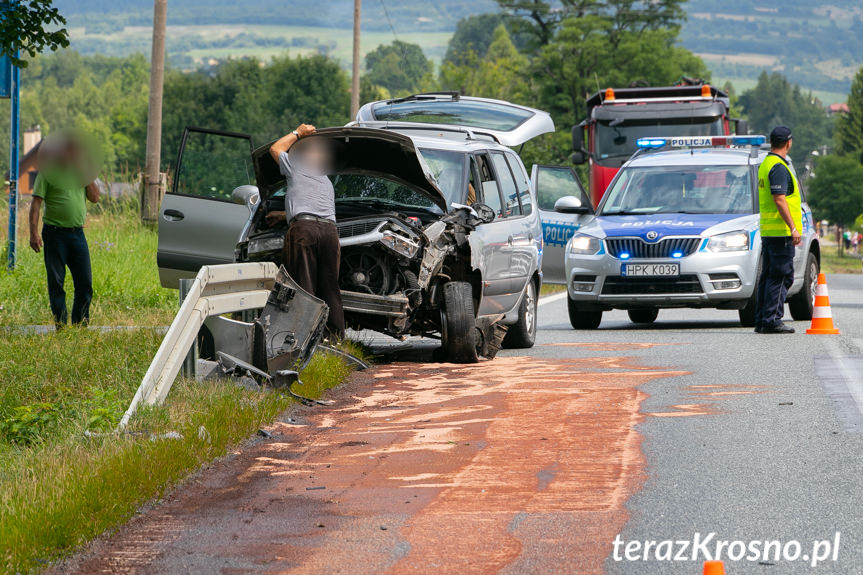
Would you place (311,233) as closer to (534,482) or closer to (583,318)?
(534,482)

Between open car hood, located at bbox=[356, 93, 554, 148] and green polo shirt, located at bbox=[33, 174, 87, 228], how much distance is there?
312 centimetres

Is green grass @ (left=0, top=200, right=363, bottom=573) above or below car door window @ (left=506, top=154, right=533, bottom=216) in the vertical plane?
below

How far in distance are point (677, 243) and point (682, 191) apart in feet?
4.33

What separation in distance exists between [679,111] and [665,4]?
52112mm

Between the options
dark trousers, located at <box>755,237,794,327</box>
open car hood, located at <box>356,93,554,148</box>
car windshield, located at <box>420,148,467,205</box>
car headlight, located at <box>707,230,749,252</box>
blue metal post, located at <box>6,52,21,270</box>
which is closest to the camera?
car windshield, located at <box>420,148,467,205</box>

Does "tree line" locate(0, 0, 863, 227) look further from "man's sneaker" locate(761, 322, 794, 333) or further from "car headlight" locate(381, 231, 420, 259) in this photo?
"car headlight" locate(381, 231, 420, 259)

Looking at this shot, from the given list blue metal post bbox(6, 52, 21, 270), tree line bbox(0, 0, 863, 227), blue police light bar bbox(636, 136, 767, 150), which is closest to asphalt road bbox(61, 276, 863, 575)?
blue police light bar bbox(636, 136, 767, 150)

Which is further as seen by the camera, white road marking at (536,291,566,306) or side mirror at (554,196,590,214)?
white road marking at (536,291,566,306)

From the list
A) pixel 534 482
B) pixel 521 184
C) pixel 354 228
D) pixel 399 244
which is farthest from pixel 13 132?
pixel 534 482

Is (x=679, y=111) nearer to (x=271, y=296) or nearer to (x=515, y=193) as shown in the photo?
(x=515, y=193)

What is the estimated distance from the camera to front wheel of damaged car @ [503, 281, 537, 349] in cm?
1298

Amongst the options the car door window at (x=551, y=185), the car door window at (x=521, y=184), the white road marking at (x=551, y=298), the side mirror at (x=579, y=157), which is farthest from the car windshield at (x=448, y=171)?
the side mirror at (x=579, y=157)

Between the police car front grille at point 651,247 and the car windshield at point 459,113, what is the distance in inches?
64.5

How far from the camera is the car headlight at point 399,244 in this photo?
10.5m
